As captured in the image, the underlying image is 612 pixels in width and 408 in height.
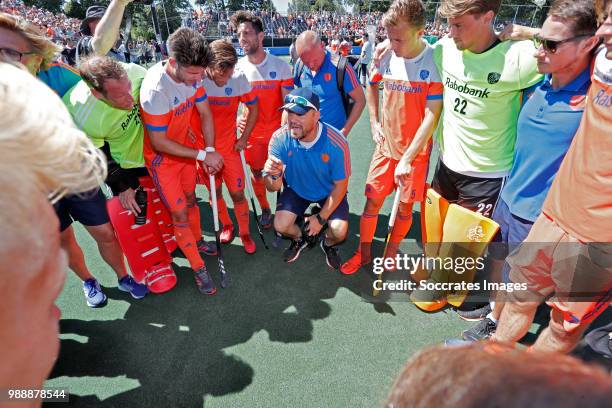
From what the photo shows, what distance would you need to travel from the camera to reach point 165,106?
2.99 metres

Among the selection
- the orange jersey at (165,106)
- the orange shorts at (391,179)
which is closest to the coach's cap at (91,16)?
the orange jersey at (165,106)

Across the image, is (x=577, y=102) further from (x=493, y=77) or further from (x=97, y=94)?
(x=97, y=94)

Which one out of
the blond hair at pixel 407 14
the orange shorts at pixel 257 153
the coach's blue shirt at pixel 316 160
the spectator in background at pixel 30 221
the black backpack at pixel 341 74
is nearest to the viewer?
the spectator in background at pixel 30 221

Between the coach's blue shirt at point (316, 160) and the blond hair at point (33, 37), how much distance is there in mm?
1817

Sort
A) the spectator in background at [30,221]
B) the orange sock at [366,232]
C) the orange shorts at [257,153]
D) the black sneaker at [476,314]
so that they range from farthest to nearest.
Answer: the orange shorts at [257,153] < the orange sock at [366,232] < the black sneaker at [476,314] < the spectator in background at [30,221]

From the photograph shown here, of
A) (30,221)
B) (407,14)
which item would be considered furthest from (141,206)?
(30,221)

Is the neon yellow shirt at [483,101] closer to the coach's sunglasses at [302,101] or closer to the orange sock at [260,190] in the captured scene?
the coach's sunglasses at [302,101]

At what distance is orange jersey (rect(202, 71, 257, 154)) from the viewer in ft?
12.3

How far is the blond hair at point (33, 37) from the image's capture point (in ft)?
7.64

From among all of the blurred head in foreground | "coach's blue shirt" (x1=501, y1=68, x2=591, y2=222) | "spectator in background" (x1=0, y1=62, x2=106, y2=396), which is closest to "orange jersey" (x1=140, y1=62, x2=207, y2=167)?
"spectator in background" (x1=0, y1=62, x2=106, y2=396)

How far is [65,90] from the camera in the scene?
283cm

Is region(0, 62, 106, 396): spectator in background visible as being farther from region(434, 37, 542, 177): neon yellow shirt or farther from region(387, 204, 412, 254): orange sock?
region(387, 204, 412, 254): orange sock

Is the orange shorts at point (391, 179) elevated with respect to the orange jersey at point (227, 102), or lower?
lower

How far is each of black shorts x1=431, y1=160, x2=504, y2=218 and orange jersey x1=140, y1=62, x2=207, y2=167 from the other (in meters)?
2.38
